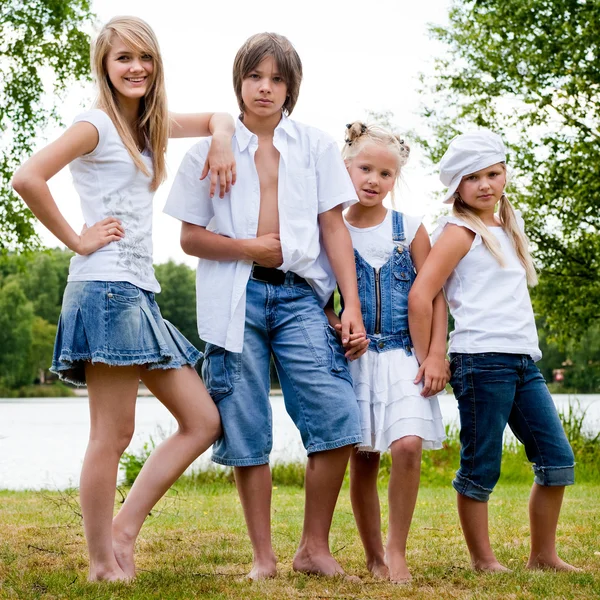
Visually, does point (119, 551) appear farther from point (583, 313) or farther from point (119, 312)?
point (583, 313)

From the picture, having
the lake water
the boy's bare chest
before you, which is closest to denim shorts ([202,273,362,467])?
the boy's bare chest

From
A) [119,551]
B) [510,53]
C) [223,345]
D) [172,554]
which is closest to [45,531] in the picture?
[172,554]

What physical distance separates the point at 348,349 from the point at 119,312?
864mm

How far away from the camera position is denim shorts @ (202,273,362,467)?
3.17 m

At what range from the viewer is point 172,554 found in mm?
3850

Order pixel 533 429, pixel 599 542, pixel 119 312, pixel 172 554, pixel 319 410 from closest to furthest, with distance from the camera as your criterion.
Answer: pixel 119 312, pixel 319 410, pixel 533 429, pixel 172 554, pixel 599 542

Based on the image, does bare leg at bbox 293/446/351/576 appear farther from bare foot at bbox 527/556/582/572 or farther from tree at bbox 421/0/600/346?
tree at bbox 421/0/600/346

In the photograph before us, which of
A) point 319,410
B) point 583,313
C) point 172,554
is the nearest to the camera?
point 319,410

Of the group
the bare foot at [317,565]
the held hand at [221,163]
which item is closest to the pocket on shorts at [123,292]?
the held hand at [221,163]

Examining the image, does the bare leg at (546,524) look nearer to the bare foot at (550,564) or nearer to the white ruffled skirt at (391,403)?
the bare foot at (550,564)

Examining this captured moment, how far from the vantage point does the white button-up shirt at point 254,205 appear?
10.7ft

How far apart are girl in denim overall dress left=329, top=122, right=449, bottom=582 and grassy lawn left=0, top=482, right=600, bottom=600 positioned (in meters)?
0.24

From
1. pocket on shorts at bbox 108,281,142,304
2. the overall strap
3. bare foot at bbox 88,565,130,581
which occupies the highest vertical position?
the overall strap

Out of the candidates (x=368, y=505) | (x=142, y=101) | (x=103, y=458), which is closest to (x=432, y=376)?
(x=368, y=505)
